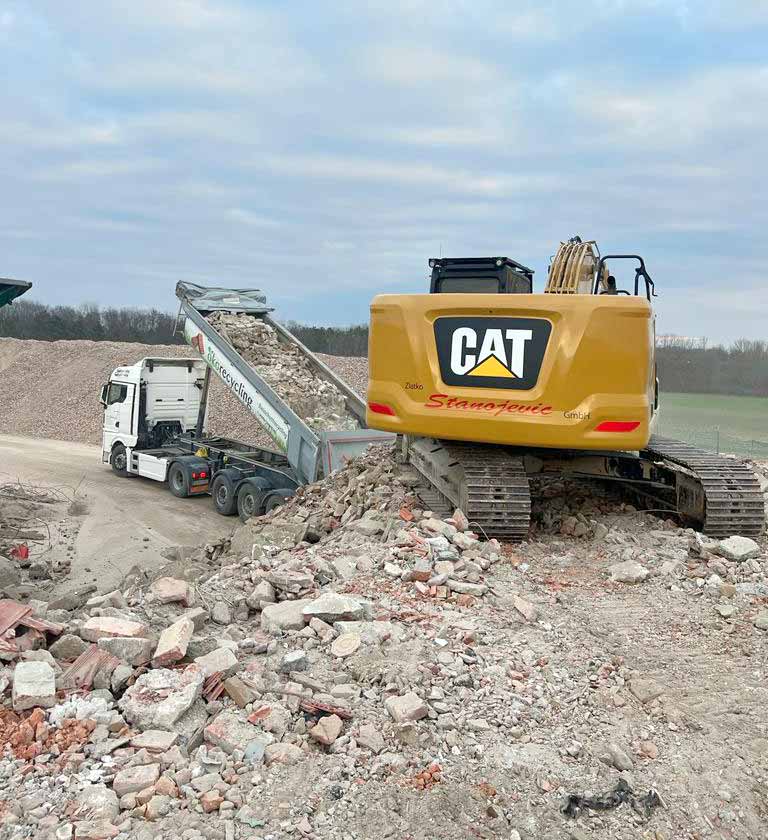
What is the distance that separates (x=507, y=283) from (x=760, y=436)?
1647cm

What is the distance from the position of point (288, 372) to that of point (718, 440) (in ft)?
31.3

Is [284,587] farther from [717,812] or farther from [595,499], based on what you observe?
[595,499]

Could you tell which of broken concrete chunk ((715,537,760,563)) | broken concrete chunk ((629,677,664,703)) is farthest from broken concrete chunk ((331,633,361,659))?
broken concrete chunk ((715,537,760,563))

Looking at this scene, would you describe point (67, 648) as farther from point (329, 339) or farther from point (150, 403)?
point (329, 339)

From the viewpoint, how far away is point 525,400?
6.47m

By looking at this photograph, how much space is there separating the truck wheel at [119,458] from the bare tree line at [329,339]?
409 centimetres

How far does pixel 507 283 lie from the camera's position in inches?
311

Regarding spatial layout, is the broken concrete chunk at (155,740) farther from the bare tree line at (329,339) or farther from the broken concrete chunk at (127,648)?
the bare tree line at (329,339)

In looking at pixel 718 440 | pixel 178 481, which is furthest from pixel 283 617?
pixel 718 440

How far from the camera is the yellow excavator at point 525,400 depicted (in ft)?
20.6

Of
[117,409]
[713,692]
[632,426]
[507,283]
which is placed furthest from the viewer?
[117,409]

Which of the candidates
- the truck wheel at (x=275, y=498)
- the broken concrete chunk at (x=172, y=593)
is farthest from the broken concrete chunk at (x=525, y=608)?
the truck wheel at (x=275, y=498)

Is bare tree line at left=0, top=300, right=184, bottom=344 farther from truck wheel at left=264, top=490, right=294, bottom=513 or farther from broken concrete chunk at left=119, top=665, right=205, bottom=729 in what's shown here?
broken concrete chunk at left=119, top=665, right=205, bottom=729

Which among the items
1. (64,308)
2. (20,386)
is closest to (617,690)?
(20,386)
